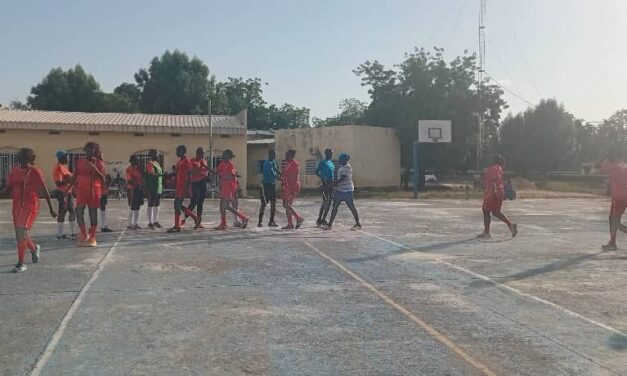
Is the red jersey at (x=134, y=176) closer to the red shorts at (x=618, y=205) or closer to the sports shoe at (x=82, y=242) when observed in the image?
the sports shoe at (x=82, y=242)

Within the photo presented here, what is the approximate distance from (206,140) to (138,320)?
29.7 meters

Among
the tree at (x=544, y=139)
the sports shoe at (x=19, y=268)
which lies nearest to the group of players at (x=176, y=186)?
the sports shoe at (x=19, y=268)

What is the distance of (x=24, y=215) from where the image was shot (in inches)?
372

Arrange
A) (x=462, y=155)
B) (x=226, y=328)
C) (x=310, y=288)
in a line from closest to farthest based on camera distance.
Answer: (x=226, y=328) < (x=310, y=288) < (x=462, y=155)

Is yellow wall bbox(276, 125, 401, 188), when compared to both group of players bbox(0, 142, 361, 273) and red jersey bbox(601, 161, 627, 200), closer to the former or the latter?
group of players bbox(0, 142, 361, 273)

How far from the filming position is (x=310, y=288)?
26.6 ft

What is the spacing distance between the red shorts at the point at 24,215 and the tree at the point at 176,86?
1779 inches

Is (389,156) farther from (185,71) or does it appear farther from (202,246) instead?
(202,246)

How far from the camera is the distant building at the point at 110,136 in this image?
110 ft

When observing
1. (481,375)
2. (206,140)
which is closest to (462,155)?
(206,140)

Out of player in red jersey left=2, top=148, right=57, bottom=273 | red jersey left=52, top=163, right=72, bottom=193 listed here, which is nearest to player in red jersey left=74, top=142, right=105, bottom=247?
red jersey left=52, top=163, right=72, bottom=193

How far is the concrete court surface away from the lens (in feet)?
17.3

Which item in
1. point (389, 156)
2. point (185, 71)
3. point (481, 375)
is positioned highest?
point (185, 71)

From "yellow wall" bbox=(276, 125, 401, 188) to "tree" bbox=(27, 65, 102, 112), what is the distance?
19.7 metres
